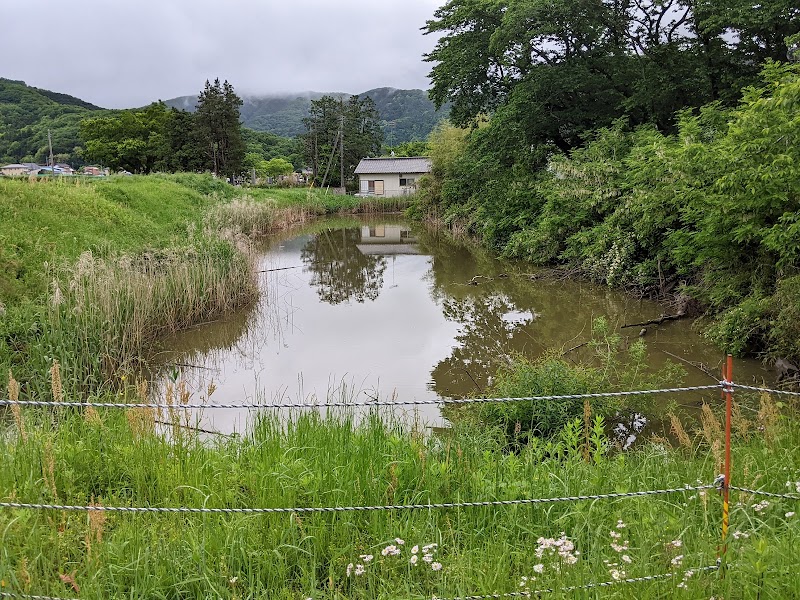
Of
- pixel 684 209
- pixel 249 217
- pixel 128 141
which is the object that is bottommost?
pixel 684 209

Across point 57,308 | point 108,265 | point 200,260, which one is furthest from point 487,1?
point 57,308

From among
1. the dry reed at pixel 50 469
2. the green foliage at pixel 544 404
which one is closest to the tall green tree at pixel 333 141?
the green foliage at pixel 544 404

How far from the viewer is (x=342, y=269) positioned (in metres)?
17.2

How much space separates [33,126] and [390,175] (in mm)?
39285

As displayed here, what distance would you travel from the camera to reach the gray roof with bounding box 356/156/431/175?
157 feet

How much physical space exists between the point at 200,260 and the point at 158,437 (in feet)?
24.8

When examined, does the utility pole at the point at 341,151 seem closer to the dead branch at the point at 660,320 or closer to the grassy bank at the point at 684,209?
the grassy bank at the point at 684,209

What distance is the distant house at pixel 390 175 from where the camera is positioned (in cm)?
4778

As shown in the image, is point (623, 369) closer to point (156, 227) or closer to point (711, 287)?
point (711, 287)

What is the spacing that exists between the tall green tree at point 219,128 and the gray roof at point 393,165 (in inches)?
481

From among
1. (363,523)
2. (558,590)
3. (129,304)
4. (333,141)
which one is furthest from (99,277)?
(333,141)

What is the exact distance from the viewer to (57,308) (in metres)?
6.74

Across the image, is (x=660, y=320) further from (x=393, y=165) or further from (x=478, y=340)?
(x=393, y=165)

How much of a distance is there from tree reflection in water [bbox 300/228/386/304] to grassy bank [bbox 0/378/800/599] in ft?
30.2
